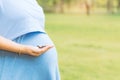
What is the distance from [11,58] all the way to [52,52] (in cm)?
17

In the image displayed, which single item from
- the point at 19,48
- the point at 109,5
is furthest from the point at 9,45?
the point at 109,5

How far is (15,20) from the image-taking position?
74.9 inches

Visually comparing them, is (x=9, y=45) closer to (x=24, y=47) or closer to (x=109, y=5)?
(x=24, y=47)

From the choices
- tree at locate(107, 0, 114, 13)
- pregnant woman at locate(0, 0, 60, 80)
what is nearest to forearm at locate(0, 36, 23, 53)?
pregnant woman at locate(0, 0, 60, 80)

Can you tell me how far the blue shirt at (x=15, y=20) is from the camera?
1.89m

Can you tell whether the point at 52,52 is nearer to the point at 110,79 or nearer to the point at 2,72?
the point at 2,72

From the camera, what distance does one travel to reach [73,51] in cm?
1063

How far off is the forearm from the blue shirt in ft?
0.14

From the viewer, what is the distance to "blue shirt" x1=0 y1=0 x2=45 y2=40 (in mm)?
1894

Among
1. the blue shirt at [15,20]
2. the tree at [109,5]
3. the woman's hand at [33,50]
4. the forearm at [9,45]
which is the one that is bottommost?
the tree at [109,5]

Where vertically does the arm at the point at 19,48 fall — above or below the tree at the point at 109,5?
above

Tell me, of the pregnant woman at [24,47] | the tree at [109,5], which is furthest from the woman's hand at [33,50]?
the tree at [109,5]

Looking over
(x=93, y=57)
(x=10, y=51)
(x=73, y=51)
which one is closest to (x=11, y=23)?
(x=10, y=51)

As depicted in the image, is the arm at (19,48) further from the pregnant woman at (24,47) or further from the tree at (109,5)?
the tree at (109,5)
